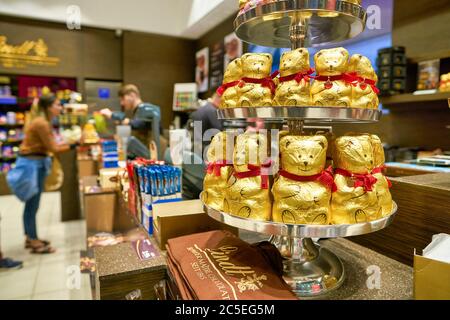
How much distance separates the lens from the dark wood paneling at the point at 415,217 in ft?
3.43

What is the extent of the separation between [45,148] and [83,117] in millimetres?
1293

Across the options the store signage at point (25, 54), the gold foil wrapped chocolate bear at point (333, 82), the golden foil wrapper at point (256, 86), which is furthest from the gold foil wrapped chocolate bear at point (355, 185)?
the store signage at point (25, 54)

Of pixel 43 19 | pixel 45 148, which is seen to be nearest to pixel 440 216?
pixel 45 148

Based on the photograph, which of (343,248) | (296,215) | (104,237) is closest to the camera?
(296,215)

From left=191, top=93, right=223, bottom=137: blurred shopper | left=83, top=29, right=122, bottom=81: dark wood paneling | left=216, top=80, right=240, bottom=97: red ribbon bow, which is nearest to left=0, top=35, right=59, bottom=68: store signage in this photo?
left=83, top=29, right=122, bottom=81: dark wood paneling

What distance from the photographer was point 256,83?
0.98 meters

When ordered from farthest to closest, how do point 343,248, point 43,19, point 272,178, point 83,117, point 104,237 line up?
point 43,19
point 83,117
point 104,237
point 343,248
point 272,178

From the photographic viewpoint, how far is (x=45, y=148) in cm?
331

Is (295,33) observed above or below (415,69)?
below

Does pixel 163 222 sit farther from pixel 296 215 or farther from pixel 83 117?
pixel 83 117

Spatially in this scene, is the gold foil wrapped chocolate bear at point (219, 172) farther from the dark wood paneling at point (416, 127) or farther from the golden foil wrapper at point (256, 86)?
the dark wood paneling at point (416, 127)

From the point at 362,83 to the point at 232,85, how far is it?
0.38 m

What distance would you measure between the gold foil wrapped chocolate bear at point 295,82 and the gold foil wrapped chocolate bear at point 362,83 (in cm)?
13

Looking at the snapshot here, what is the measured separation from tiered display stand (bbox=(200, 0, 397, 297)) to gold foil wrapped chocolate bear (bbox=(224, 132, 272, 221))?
1.5 inches
